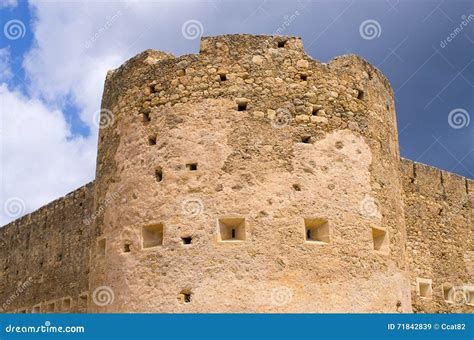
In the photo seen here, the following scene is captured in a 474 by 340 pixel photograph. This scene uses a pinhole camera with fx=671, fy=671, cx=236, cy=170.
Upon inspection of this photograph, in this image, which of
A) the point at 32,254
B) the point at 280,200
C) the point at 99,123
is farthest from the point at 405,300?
the point at 32,254

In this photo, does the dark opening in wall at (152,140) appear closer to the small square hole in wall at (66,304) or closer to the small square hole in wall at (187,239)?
the small square hole in wall at (187,239)

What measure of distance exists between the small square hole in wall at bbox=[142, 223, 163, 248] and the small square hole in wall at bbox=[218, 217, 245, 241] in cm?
86

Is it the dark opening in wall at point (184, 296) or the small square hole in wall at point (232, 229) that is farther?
the small square hole in wall at point (232, 229)

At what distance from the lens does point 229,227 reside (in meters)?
8.95

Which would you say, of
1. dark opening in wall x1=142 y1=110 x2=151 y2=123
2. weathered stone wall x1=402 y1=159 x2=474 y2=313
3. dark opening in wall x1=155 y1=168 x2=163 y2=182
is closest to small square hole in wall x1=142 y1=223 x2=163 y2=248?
dark opening in wall x1=155 y1=168 x2=163 y2=182

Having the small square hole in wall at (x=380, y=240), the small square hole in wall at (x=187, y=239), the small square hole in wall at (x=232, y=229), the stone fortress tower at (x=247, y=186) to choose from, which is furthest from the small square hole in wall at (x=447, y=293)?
the small square hole in wall at (x=187, y=239)

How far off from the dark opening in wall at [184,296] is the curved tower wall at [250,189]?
0.05 ft

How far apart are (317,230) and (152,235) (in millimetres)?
2265

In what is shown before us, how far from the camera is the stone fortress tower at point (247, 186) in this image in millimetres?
8703

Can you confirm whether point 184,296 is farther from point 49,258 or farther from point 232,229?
point 49,258

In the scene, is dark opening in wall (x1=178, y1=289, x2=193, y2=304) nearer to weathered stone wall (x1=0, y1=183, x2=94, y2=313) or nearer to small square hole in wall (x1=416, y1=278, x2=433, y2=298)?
small square hole in wall (x1=416, y1=278, x2=433, y2=298)

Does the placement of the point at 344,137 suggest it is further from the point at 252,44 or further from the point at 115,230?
the point at 115,230

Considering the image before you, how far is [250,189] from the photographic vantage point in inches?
352

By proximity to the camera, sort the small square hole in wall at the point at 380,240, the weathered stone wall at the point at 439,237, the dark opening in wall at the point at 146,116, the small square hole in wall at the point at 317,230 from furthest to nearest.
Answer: the weathered stone wall at the point at 439,237
the dark opening in wall at the point at 146,116
the small square hole in wall at the point at 380,240
the small square hole in wall at the point at 317,230
